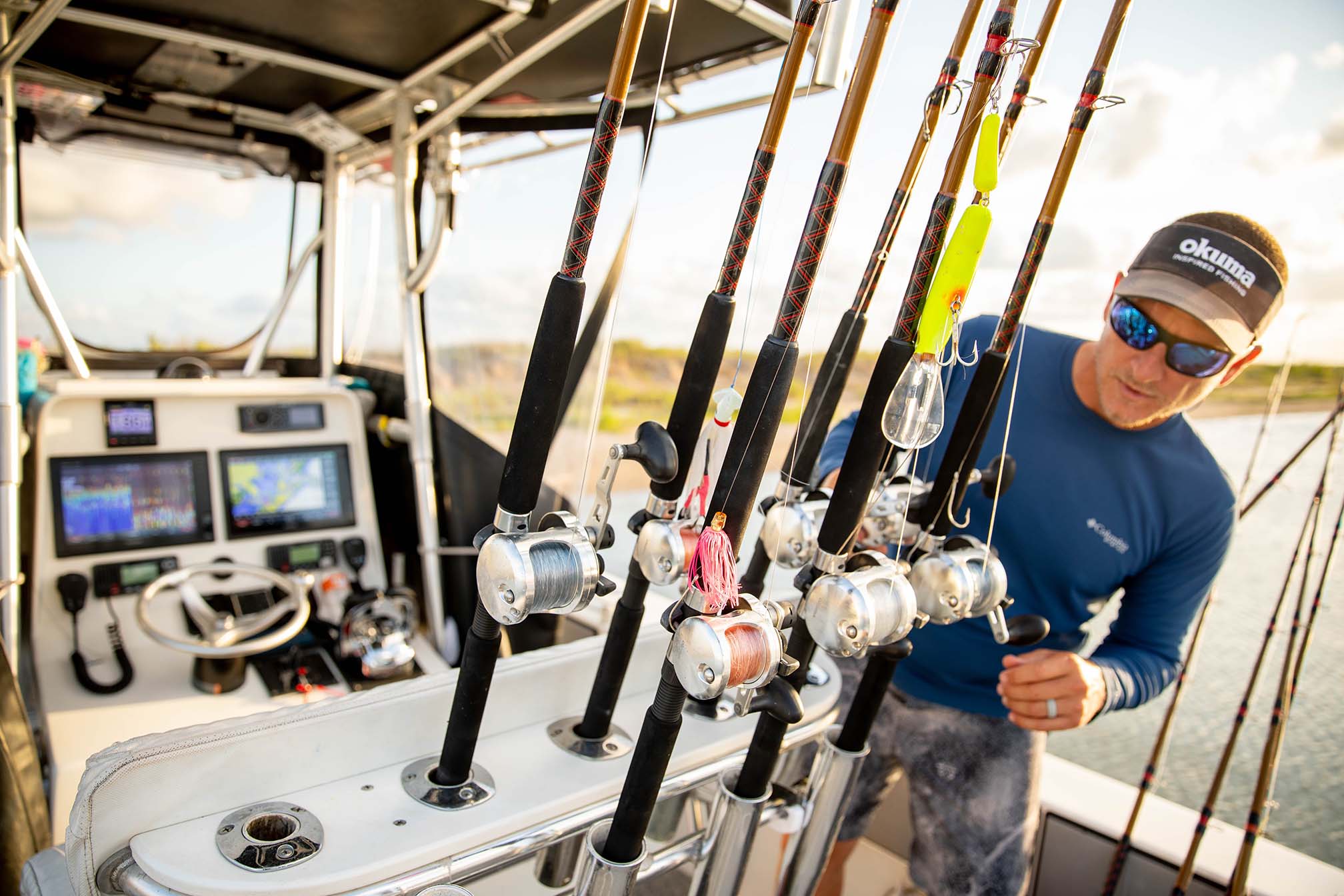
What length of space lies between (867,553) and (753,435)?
8.0 inches

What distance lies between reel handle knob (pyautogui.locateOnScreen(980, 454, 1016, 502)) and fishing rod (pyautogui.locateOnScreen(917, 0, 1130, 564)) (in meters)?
0.01

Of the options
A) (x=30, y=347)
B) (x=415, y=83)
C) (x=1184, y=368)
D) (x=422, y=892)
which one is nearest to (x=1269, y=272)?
(x=1184, y=368)

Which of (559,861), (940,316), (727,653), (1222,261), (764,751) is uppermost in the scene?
(1222,261)

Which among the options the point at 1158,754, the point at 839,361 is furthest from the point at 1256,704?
the point at 839,361

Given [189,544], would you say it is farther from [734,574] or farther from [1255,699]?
[1255,699]

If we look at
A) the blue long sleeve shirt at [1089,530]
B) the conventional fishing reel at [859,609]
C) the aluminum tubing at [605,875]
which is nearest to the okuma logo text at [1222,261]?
the blue long sleeve shirt at [1089,530]

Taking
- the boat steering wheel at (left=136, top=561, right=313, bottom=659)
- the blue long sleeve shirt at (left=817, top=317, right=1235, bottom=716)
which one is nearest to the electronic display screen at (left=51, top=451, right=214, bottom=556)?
the boat steering wheel at (left=136, top=561, right=313, bottom=659)

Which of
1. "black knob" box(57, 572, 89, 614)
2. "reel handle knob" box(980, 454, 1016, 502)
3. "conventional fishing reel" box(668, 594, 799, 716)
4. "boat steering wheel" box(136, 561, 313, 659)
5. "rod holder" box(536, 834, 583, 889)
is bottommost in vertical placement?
"black knob" box(57, 572, 89, 614)

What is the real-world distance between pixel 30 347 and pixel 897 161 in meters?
2.97

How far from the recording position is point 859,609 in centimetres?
81

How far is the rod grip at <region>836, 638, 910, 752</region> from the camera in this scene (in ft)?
3.74

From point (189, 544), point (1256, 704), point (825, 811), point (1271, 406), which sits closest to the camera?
point (825, 811)

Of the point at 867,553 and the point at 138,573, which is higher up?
the point at 867,553

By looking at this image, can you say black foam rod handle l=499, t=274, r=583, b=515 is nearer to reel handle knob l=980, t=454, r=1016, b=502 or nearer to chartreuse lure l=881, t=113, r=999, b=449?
chartreuse lure l=881, t=113, r=999, b=449
